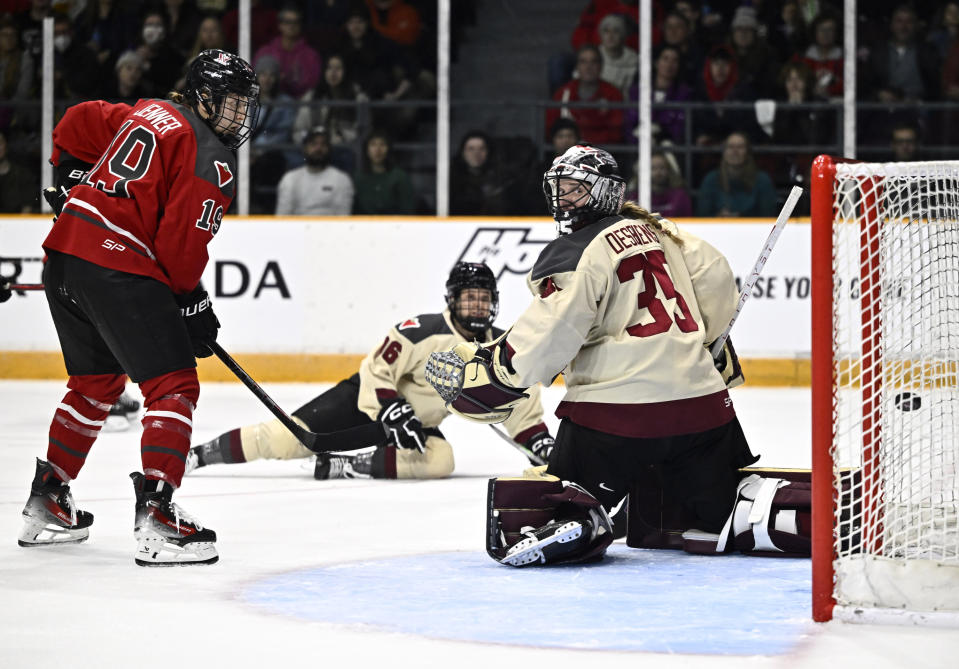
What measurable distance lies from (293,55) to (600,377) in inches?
225

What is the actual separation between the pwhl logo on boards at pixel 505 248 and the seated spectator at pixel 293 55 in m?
1.55

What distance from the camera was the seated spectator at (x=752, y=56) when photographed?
8.55 m

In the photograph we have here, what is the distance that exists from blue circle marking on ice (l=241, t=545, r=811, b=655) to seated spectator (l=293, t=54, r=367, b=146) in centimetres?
524

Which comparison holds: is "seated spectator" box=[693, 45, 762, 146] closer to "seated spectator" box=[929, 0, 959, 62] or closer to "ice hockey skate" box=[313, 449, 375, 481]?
"seated spectator" box=[929, 0, 959, 62]

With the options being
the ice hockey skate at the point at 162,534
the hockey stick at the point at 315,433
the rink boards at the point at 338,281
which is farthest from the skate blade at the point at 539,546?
the rink boards at the point at 338,281

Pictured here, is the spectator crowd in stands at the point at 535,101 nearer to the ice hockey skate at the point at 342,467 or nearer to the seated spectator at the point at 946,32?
the seated spectator at the point at 946,32

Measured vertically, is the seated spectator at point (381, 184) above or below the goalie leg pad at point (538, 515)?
above

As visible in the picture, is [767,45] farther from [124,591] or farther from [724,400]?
[124,591]

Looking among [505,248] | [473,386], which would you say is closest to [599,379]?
[473,386]

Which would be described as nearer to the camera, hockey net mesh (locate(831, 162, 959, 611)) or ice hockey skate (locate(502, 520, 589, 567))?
hockey net mesh (locate(831, 162, 959, 611))

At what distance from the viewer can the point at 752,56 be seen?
28.2 ft

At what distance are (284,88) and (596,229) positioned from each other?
553cm

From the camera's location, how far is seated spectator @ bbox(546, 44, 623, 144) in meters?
8.20

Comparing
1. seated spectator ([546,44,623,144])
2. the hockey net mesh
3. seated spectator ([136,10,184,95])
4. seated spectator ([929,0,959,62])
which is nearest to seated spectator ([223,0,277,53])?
seated spectator ([136,10,184,95])
